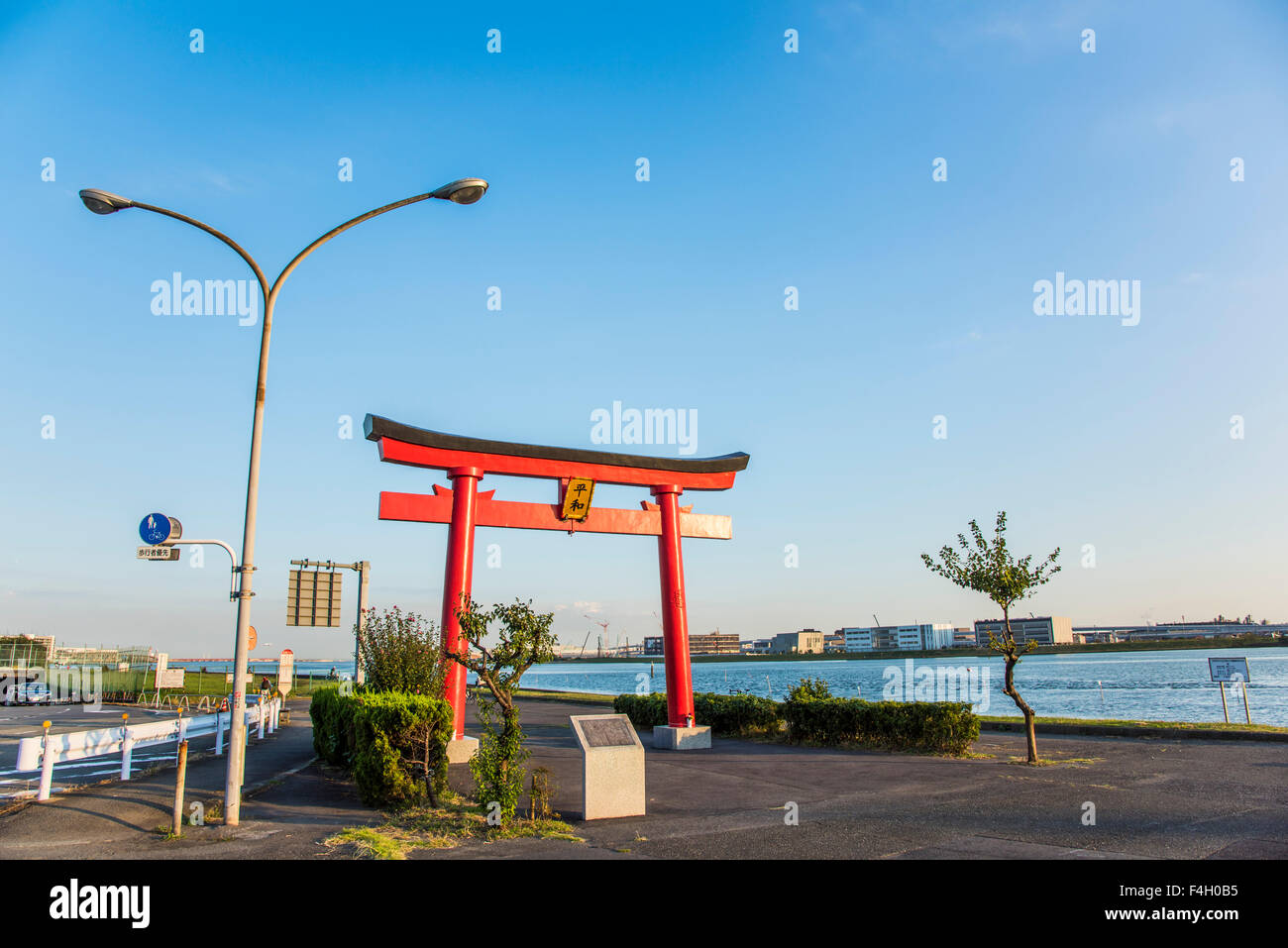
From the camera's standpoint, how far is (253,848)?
873 centimetres

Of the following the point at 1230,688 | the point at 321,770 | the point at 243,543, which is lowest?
the point at 1230,688

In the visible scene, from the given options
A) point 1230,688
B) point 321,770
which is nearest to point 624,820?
point 321,770

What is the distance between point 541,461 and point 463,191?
373 inches

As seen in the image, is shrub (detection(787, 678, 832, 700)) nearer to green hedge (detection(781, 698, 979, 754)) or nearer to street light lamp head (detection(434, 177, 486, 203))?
green hedge (detection(781, 698, 979, 754))

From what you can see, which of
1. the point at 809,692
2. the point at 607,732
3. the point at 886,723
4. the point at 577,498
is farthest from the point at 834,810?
the point at 577,498

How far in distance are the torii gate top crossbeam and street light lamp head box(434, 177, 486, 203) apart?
767 cm

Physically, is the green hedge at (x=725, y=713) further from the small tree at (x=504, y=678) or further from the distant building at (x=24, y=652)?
the distant building at (x=24, y=652)

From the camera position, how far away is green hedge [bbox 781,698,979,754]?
17.1 meters

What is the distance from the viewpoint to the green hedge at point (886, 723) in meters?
17.1

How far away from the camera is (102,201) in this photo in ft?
33.9

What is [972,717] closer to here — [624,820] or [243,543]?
Result: [624,820]

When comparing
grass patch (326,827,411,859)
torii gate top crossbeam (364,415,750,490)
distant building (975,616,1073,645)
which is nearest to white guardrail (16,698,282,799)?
grass patch (326,827,411,859)

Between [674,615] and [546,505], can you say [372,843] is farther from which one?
[674,615]
